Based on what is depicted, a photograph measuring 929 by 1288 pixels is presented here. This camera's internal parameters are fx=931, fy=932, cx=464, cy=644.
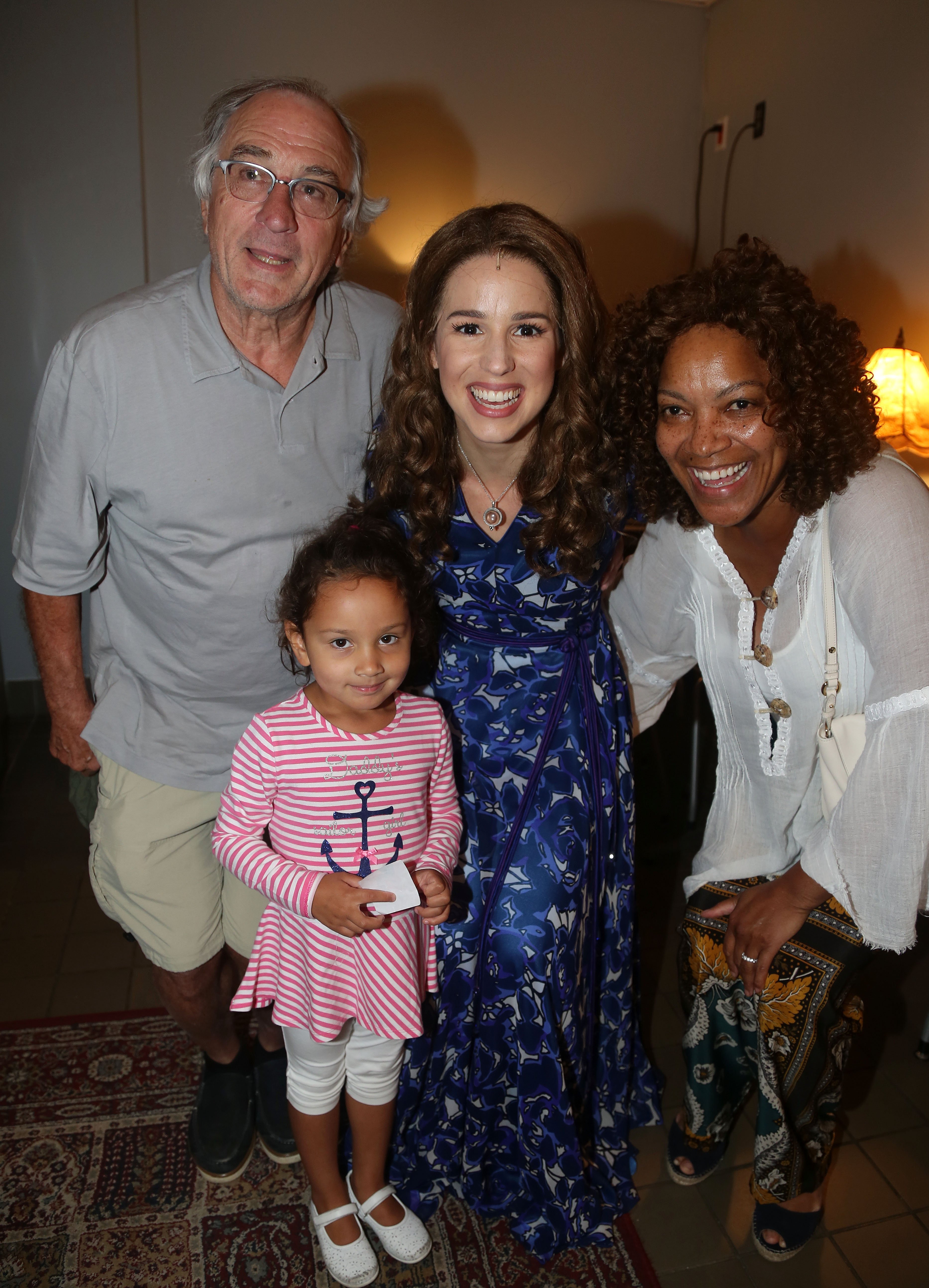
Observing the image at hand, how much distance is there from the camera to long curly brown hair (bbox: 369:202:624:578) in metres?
1.73

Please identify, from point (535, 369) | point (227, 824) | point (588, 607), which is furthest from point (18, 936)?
point (535, 369)

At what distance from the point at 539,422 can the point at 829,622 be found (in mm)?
684

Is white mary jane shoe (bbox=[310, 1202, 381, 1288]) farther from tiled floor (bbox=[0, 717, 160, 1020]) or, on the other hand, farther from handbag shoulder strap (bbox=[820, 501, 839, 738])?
handbag shoulder strap (bbox=[820, 501, 839, 738])

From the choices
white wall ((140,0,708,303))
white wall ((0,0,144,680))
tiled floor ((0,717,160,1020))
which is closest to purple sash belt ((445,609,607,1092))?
tiled floor ((0,717,160,1020))

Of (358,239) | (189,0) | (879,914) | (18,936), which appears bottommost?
(18,936)

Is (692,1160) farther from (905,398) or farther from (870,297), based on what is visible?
(870,297)

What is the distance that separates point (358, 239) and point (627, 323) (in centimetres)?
67

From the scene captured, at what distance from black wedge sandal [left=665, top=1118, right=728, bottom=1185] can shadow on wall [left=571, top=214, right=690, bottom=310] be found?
4538mm

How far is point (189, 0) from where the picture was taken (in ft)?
14.3

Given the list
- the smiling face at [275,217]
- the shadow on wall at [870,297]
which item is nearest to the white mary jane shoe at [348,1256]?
the smiling face at [275,217]

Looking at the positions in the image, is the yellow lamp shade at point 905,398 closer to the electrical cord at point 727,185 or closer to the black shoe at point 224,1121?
the electrical cord at point 727,185

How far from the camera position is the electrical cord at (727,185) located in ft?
15.8

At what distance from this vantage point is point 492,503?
1.86 m

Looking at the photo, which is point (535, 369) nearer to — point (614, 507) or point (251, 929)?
point (614, 507)
